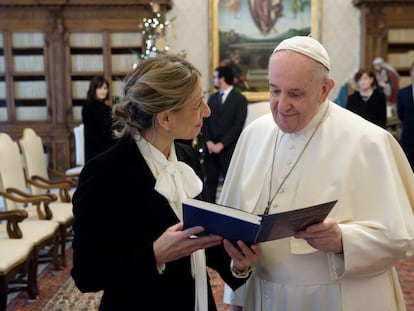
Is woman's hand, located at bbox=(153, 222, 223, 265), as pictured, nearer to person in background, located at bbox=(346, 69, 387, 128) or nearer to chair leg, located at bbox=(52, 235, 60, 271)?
chair leg, located at bbox=(52, 235, 60, 271)

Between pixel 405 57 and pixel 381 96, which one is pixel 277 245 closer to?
pixel 381 96

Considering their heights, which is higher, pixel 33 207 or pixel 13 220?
pixel 13 220

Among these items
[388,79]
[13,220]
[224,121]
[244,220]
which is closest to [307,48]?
[244,220]

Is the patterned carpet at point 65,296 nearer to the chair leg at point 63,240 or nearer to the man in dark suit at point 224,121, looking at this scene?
the chair leg at point 63,240

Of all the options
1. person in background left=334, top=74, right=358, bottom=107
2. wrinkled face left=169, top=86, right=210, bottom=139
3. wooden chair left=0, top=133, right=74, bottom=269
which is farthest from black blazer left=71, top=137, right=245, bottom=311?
person in background left=334, top=74, right=358, bottom=107

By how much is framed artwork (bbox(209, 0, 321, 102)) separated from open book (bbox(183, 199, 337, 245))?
728cm

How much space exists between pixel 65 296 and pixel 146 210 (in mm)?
2808

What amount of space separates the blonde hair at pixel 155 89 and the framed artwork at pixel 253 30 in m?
7.05

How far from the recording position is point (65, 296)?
4031 mm

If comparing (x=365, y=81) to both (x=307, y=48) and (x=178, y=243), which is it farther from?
(x=178, y=243)

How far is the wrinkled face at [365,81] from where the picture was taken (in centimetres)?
581

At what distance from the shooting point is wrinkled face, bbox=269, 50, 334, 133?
1.73 meters

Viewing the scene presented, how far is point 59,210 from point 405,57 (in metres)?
6.43

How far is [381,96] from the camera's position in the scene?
19.1 ft
